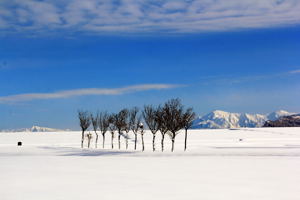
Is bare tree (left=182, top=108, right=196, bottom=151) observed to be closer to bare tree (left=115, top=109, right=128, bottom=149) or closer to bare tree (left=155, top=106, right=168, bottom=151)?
bare tree (left=155, top=106, right=168, bottom=151)

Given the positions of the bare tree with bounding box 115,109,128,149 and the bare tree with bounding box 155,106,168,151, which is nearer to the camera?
the bare tree with bounding box 155,106,168,151

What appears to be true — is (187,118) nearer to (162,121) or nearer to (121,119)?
(162,121)

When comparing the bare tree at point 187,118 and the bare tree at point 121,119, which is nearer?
the bare tree at point 187,118

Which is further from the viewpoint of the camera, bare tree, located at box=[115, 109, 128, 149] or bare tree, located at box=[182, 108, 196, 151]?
bare tree, located at box=[115, 109, 128, 149]

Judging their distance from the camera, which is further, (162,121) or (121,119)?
(121,119)

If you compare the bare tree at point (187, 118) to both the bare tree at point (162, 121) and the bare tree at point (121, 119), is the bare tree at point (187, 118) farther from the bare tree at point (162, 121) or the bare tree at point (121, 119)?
the bare tree at point (121, 119)

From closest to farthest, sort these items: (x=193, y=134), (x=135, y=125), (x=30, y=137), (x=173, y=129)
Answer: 1. (x=173, y=129)
2. (x=135, y=125)
3. (x=30, y=137)
4. (x=193, y=134)

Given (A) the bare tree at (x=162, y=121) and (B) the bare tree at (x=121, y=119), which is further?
(B) the bare tree at (x=121, y=119)
